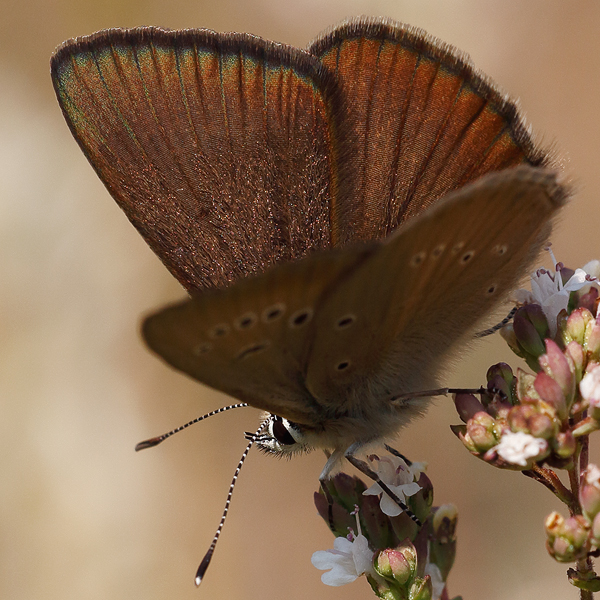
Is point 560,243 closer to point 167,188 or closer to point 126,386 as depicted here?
point 126,386

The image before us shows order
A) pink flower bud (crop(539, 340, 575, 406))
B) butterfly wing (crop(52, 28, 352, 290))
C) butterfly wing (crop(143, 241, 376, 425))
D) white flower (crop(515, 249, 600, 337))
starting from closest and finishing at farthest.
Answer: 1. butterfly wing (crop(143, 241, 376, 425))
2. pink flower bud (crop(539, 340, 575, 406))
3. white flower (crop(515, 249, 600, 337))
4. butterfly wing (crop(52, 28, 352, 290))

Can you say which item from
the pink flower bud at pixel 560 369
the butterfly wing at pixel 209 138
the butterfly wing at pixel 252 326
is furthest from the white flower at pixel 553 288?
the butterfly wing at pixel 252 326

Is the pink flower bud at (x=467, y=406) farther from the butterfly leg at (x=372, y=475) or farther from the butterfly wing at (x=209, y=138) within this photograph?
the butterfly wing at (x=209, y=138)

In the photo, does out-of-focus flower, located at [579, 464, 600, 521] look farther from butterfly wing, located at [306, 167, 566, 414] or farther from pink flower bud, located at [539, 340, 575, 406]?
butterfly wing, located at [306, 167, 566, 414]

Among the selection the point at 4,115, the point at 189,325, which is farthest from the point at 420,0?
the point at 189,325

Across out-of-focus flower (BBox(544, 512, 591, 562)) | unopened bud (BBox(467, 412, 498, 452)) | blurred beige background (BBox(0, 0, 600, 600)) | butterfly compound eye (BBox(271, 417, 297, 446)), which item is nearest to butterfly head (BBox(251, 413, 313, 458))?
butterfly compound eye (BBox(271, 417, 297, 446))
